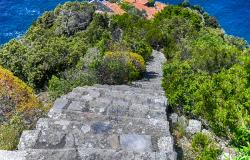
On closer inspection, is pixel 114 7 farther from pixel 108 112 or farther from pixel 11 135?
pixel 11 135

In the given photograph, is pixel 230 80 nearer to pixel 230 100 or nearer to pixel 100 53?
pixel 230 100

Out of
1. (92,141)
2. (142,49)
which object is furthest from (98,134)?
(142,49)

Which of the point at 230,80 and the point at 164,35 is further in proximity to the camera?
the point at 164,35

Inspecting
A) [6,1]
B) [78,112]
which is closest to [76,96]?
[78,112]

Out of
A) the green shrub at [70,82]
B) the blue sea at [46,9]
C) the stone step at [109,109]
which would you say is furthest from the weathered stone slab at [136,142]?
the blue sea at [46,9]

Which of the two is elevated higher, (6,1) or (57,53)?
(6,1)

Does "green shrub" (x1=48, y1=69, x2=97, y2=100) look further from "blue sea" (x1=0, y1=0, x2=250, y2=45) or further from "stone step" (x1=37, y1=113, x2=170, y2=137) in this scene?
"blue sea" (x1=0, y1=0, x2=250, y2=45)

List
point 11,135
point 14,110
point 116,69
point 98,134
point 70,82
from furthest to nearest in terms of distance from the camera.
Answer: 1. point 116,69
2. point 70,82
3. point 14,110
4. point 11,135
5. point 98,134

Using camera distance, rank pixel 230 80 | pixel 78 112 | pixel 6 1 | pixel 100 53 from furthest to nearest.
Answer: pixel 6 1 < pixel 100 53 < pixel 230 80 < pixel 78 112
